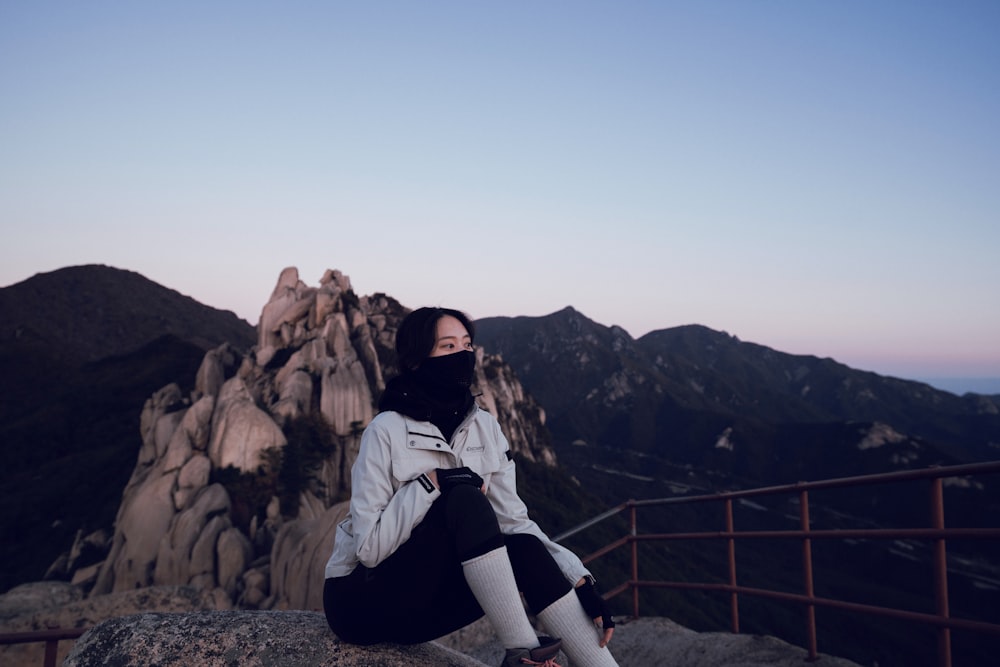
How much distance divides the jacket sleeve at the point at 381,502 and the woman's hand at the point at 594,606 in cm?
79

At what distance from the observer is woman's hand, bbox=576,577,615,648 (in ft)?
9.97

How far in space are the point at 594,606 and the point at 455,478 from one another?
0.84 m

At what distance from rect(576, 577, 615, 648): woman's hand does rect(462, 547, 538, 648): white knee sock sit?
32cm

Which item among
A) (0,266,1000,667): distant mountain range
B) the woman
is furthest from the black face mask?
(0,266,1000,667): distant mountain range

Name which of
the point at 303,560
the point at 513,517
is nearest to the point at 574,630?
the point at 513,517

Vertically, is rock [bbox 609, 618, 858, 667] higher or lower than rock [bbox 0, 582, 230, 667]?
higher

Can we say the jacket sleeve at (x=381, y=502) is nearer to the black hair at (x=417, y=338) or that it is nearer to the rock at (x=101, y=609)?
the black hair at (x=417, y=338)

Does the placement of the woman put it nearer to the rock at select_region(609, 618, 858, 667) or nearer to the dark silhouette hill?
the rock at select_region(609, 618, 858, 667)

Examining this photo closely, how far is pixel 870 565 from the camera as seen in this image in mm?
104188

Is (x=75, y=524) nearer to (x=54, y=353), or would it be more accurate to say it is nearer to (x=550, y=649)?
(x=550, y=649)

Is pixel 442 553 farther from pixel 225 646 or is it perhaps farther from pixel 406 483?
pixel 225 646

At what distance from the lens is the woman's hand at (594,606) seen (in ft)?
9.97

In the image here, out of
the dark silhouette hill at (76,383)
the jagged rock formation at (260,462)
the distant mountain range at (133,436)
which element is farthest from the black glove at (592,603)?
the dark silhouette hill at (76,383)

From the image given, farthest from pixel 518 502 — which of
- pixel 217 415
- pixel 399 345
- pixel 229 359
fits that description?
pixel 229 359
